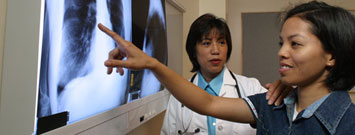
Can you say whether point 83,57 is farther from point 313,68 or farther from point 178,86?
point 313,68

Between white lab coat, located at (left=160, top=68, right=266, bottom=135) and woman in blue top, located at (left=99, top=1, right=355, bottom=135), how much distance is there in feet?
1.25

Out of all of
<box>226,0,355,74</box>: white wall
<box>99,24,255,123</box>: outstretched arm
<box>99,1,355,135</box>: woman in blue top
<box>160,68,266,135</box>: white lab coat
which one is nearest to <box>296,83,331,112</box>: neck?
<box>99,1,355,135</box>: woman in blue top

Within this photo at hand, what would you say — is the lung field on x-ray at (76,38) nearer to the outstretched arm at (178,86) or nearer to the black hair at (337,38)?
the outstretched arm at (178,86)

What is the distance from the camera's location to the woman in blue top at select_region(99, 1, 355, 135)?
63cm

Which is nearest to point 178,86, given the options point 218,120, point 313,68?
point 313,68

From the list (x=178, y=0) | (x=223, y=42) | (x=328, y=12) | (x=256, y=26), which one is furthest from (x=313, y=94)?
(x=256, y=26)

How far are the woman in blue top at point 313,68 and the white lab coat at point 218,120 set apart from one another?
1.25 ft

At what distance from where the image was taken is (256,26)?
2.82m

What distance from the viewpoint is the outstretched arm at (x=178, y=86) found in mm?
573

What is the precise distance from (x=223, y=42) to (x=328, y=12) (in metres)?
0.61

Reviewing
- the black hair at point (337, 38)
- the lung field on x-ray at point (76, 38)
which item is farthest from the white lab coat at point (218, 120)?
the lung field on x-ray at point (76, 38)

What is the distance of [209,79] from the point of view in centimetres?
127

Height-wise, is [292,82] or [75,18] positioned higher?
[75,18]

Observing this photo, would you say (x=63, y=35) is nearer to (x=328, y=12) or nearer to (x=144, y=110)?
(x=144, y=110)
